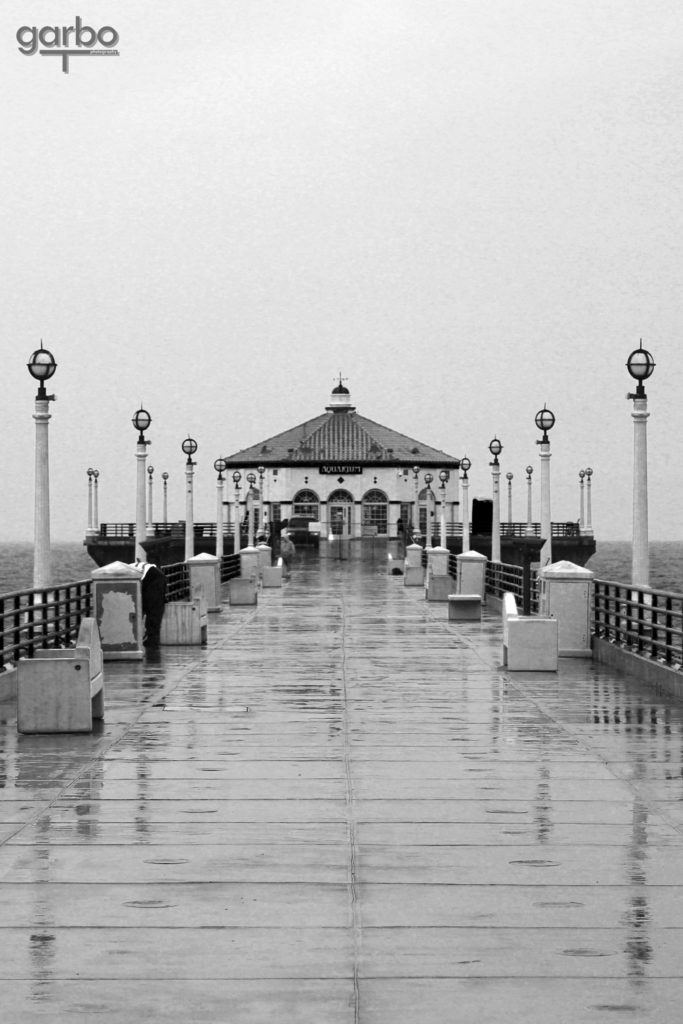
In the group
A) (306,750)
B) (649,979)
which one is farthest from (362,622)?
(649,979)

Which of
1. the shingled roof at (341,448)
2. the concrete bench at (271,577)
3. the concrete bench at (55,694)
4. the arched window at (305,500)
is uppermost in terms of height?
the shingled roof at (341,448)

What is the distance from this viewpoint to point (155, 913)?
795 cm

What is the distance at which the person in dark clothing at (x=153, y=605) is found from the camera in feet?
82.3

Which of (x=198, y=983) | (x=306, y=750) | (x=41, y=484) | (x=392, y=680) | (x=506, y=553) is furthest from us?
(x=506, y=553)

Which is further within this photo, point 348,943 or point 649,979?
point 348,943

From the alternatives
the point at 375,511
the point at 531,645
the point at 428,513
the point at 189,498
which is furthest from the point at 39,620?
the point at 375,511

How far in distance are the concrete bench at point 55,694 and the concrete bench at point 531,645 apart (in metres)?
7.88

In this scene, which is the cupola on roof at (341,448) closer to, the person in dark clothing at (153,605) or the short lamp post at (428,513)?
the short lamp post at (428,513)

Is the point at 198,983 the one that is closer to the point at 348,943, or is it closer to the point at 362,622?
the point at 348,943

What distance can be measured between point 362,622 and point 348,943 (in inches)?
994

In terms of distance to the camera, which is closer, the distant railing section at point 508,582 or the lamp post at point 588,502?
the distant railing section at point 508,582

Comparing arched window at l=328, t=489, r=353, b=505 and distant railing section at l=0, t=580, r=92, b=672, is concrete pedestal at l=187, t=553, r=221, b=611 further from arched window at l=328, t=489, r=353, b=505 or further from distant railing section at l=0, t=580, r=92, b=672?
arched window at l=328, t=489, r=353, b=505

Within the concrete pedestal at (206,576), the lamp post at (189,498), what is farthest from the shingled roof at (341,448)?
the concrete pedestal at (206,576)

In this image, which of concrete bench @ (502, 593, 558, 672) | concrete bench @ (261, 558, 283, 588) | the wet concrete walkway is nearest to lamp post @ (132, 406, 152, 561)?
concrete bench @ (261, 558, 283, 588)
